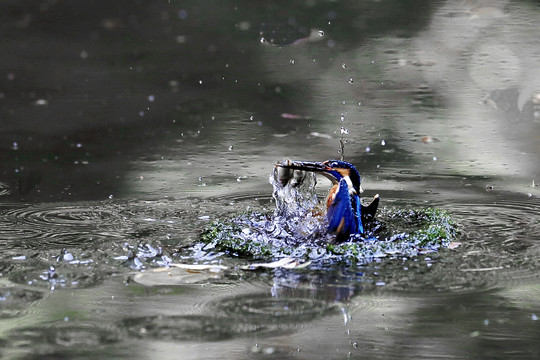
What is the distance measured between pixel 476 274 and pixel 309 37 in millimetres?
6761

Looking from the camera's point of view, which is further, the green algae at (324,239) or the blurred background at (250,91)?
the blurred background at (250,91)

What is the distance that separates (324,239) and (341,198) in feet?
0.90

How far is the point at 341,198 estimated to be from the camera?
5.96 metres

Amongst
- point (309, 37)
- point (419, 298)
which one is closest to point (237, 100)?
point (309, 37)

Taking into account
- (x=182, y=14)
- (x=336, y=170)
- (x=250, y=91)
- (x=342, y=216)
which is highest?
(x=182, y=14)

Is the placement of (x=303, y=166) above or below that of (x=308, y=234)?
above

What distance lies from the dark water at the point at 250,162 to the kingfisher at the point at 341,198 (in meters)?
0.41

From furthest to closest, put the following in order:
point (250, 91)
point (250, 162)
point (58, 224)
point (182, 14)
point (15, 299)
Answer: point (182, 14) → point (250, 91) → point (250, 162) → point (58, 224) → point (15, 299)

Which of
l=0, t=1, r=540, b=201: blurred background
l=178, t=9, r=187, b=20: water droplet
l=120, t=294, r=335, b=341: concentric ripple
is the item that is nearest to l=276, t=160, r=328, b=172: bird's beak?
l=120, t=294, r=335, b=341: concentric ripple

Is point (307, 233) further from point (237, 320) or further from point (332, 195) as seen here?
point (237, 320)

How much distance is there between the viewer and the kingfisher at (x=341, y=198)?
5.93 m

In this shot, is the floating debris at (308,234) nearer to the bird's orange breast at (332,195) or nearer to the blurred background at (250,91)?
the bird's orange breast at (332,195)

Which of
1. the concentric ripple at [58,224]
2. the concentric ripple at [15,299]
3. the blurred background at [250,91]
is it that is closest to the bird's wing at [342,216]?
the concentric ripple at [58,224]

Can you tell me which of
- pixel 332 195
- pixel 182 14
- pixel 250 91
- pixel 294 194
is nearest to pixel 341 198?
pixel 332 195
